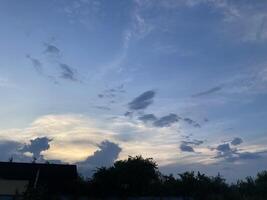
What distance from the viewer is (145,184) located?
136 ft

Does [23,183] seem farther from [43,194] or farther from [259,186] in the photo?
[259,186]

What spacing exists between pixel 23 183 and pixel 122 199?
886 centimetres

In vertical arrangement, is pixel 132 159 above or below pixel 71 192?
above

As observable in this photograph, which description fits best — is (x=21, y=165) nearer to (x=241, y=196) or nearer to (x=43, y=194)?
(x=43, y=194)

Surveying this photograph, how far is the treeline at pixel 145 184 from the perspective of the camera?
38.7 metres

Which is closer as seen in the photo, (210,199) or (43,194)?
(43,194)

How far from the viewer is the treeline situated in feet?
127

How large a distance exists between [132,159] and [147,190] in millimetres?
4946

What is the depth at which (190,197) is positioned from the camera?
39281 mm

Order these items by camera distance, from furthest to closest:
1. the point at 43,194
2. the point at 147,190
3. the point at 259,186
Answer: the point at 259,186, the point at 147,190, the point at 43,194

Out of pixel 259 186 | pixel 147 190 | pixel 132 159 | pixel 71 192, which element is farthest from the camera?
pixel 259 186

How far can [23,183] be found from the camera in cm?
3866

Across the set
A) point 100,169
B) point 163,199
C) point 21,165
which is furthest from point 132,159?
point 21,165

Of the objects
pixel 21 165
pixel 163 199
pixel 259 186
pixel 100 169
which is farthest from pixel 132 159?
pixel 259 186
